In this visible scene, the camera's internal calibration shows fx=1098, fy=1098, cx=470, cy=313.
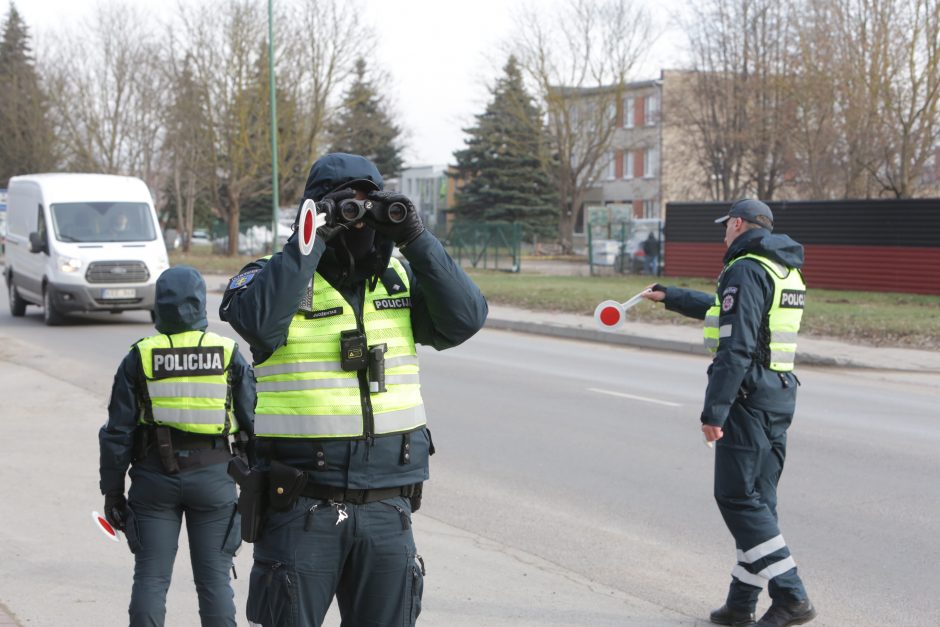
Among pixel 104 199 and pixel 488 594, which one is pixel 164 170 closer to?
pixel 104 199

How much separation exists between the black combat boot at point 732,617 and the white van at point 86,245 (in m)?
15.0

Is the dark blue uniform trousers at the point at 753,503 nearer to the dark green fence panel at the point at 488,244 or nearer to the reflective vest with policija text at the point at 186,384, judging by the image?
the reflective vest with policija text at the point at 186,384

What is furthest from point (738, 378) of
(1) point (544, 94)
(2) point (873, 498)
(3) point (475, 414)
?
(1) point (544, 94)

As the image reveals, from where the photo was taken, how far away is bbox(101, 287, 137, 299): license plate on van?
18469 mm

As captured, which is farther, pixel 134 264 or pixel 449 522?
pixel 134 264

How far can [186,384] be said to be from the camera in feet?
14.1

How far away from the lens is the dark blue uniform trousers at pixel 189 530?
416 centimetres

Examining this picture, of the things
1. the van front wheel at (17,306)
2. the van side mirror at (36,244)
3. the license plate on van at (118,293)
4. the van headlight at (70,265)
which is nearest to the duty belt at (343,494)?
the license plate on van at (118,293)

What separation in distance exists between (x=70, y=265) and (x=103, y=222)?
4.17 feet

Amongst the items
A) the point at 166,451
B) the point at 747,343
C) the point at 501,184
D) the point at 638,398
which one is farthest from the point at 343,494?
the point at 501,184

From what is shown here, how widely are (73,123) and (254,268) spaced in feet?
163

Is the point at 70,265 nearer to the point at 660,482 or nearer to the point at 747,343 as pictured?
the point at 660,482

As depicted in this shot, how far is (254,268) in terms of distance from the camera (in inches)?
124

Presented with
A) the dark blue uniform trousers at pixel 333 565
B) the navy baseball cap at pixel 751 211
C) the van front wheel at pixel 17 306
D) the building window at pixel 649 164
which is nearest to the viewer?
the dark blue uniform trousers at pixel 333 565
